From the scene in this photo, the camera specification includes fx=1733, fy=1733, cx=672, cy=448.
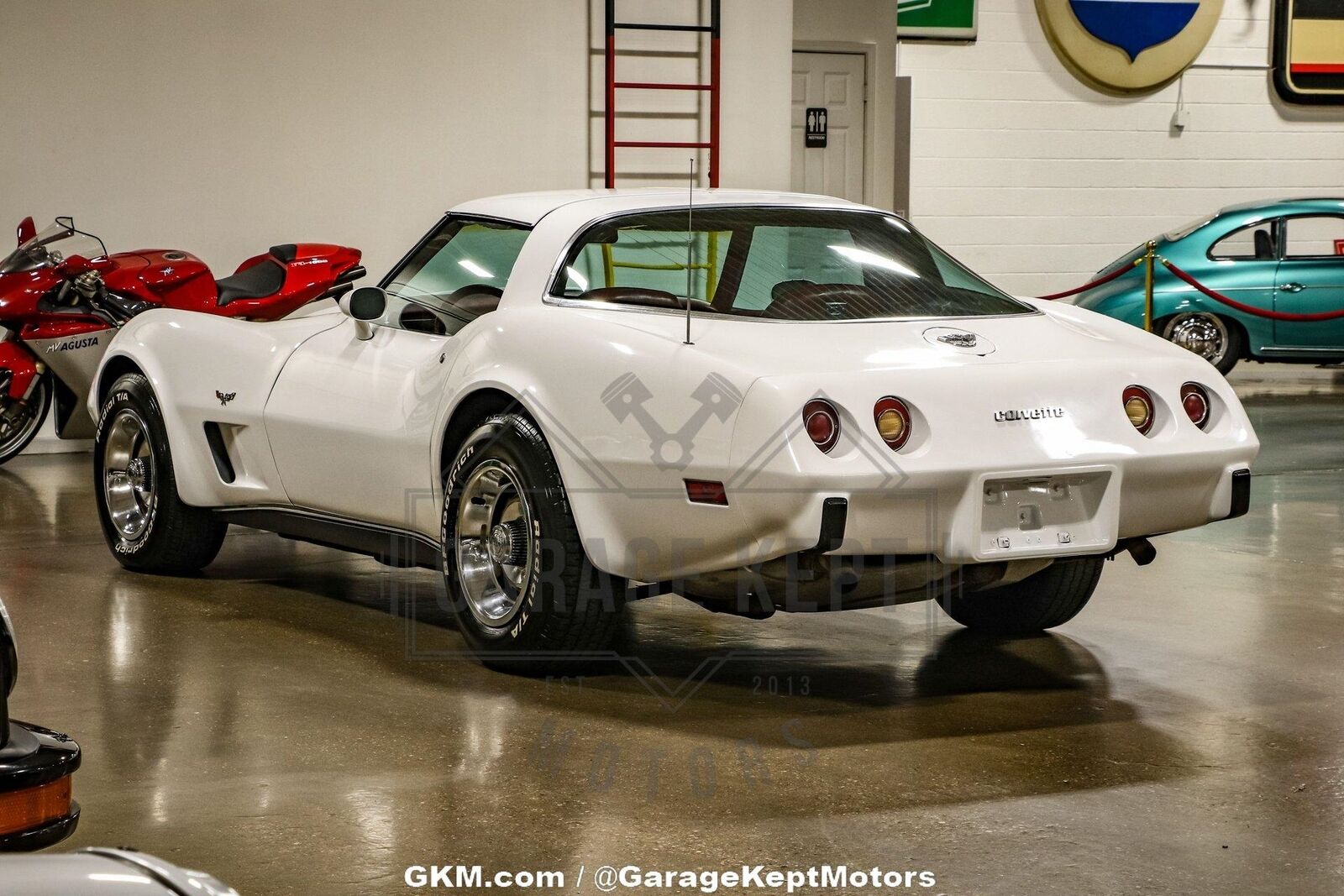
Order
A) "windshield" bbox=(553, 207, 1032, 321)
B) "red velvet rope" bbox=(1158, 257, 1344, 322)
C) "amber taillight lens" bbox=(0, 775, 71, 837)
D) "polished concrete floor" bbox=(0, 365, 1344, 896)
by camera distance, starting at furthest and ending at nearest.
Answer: "red velvet rope" bbox=(1158, 257, 1344, 322), "windshield" bbox=(553, 207, 1032, 321), "polished concrete floor" bbox=(0, 365, 1344, 896), "amber taillight lens" bbox=(0, 775, 71, 837)

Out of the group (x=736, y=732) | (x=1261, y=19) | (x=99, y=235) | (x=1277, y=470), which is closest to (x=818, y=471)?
(x=736, y=732)

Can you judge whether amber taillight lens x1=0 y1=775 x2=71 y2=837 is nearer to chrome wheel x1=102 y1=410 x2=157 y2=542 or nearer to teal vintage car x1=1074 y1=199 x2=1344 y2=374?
chrome wheel x1=102 y1=410 x2=157 y2=542

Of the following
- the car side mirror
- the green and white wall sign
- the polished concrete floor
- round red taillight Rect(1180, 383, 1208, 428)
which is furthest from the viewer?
the green and white wall sign

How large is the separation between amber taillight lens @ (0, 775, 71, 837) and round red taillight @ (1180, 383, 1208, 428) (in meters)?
3.22

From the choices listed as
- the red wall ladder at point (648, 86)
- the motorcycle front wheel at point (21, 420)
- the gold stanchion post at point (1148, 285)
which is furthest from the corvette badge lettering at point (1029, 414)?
the gold stanchion post at point (1148, 285)

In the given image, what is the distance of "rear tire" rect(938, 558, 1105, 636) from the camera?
514 cm

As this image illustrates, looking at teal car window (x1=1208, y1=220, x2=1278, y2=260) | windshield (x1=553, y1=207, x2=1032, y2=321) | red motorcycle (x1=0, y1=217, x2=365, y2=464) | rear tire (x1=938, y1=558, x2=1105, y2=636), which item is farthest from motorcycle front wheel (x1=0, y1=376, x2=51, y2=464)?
teal car window (x1=1208, y1=220, x2=1278, y2=260)

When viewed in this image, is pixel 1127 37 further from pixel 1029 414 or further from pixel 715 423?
pixel 715 423

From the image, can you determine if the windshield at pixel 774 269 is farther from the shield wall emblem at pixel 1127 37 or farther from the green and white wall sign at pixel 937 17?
the shield wall emblem at pixel 1127 37

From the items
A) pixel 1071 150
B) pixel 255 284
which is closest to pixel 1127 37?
pixel 1071 150

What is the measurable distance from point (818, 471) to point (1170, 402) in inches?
41.7

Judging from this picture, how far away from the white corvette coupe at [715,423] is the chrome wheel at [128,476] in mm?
577

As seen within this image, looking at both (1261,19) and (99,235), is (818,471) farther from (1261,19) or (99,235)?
(1261,19)

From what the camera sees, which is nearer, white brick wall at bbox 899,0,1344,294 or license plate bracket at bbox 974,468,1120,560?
license plate bracket at bbox 974,468,1120,560
